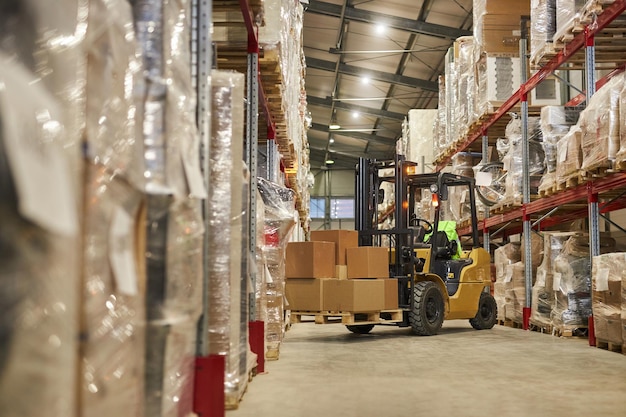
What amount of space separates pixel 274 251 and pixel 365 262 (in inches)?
87.1

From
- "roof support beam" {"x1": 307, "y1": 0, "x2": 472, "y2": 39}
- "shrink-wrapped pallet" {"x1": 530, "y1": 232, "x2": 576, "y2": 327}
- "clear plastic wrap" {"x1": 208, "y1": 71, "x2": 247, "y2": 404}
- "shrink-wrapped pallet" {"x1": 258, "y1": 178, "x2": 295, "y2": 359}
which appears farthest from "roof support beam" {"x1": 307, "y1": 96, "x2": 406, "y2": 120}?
"clear plastic wrap" {"x1": 208, "y1": 71, "x2": 247, "y2": 404}

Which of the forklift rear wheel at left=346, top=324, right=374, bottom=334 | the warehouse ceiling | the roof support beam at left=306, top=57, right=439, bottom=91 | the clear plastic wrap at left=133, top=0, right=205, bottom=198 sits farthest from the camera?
the roof support beam at left=306, top=57, right=439, bottom=91

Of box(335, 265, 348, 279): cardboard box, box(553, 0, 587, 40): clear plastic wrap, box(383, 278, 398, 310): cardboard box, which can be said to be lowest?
box(383, 278, 398, 310): cardboard box

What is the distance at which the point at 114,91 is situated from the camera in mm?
1604

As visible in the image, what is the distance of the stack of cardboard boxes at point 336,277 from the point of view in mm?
7871

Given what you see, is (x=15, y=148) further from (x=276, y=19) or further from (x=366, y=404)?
(x=276, y=19)

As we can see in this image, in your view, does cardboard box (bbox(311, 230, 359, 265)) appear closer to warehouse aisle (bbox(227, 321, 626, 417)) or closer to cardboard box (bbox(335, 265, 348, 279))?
cardboard box (bbox(335, 265, 348, 279))

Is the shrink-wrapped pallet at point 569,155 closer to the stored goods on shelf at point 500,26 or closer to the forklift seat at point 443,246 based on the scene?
the forklift seat at point 443,246

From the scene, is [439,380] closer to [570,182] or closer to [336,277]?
[336,277]

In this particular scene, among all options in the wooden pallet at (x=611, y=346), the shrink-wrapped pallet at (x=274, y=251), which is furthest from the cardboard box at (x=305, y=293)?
the wooden pallet at (x=611, y=346)

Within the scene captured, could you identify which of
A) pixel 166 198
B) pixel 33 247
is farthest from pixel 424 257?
pixel 33 247

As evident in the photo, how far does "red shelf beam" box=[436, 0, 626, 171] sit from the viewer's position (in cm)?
683

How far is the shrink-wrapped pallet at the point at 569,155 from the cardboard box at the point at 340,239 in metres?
2.49

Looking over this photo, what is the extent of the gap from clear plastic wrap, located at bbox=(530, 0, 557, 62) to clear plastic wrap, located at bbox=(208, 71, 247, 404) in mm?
6276
